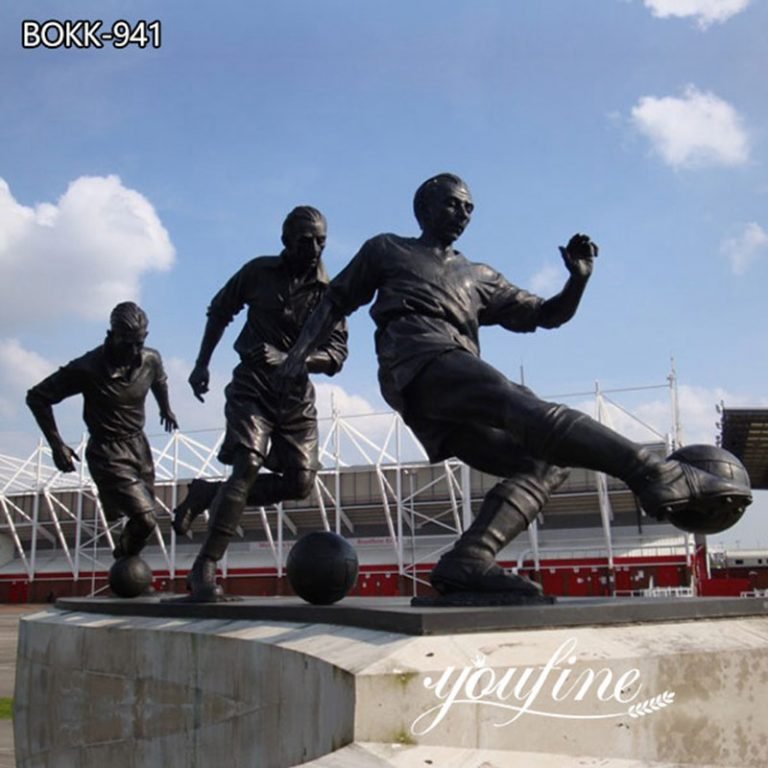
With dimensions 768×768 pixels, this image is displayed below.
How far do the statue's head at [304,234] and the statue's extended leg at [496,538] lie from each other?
2.35 m

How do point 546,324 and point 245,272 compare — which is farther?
point 245,272

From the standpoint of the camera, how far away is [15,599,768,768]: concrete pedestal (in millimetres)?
2416

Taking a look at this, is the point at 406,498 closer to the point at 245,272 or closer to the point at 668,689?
the point at 245,272

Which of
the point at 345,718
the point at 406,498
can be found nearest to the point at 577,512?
the point at 406,498

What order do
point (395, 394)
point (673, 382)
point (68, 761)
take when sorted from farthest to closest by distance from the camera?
1. point (673, 382)
2. point (68, 761)
3. point (395, 394)

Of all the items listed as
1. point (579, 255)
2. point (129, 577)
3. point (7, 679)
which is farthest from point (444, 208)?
point (7, 679)

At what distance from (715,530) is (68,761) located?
12.5 ft

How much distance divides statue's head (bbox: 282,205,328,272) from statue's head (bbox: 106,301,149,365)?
1.76m

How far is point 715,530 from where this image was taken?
122 inches

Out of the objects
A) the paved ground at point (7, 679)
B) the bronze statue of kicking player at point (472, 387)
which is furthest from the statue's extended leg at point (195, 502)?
the paved ground at point (7, 679)

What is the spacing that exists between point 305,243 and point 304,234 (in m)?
0.06

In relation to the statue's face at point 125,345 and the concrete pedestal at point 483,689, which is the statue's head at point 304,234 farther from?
the concrete pedestal at point 483,689

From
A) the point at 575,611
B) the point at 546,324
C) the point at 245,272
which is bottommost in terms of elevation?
the point at 575,611

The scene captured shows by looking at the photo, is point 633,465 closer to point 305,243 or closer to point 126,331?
point 305,243
